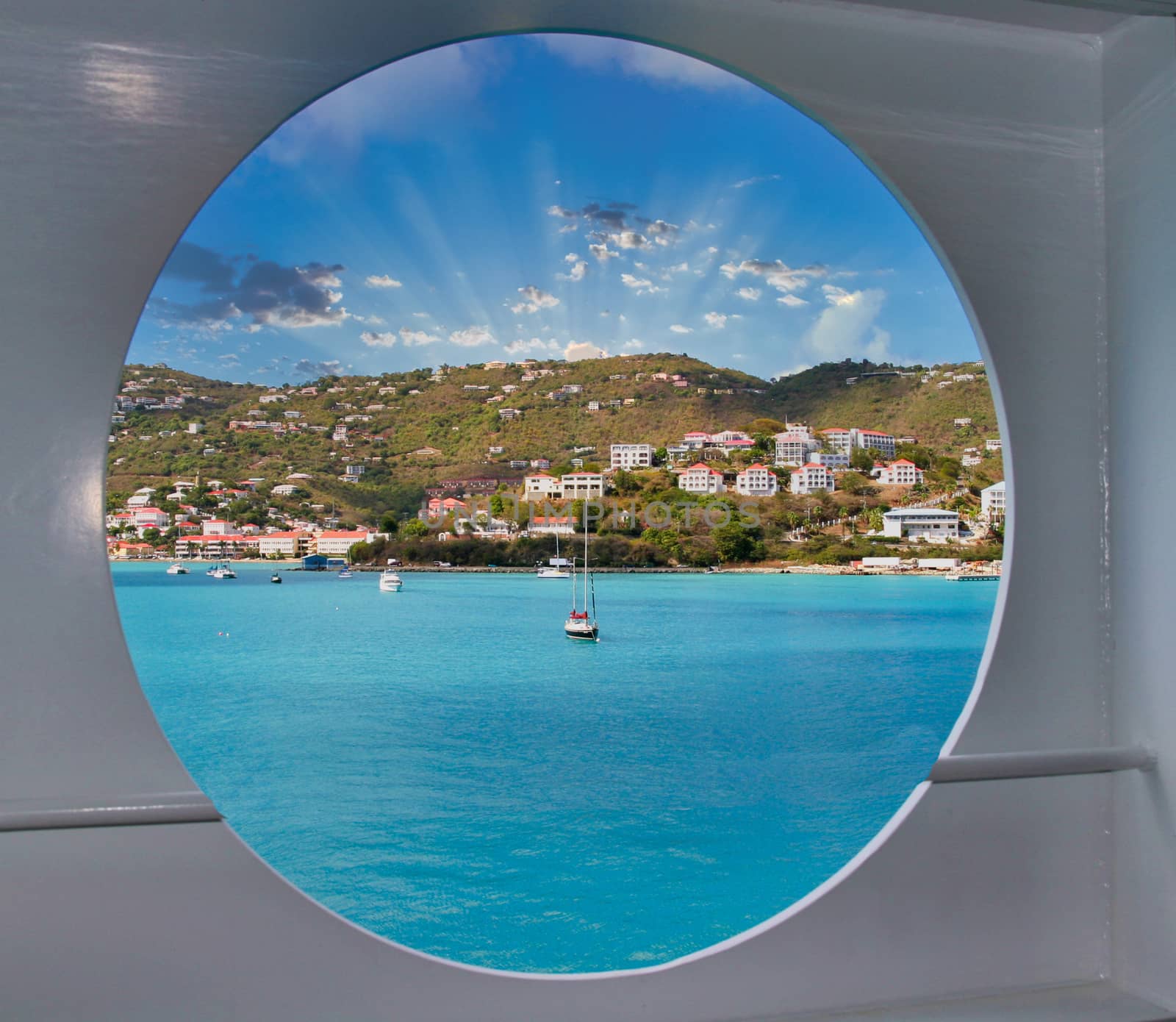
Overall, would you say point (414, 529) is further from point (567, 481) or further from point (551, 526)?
point (567, 481)

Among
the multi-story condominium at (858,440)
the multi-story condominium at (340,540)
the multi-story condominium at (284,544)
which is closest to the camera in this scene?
the multi-story condominium at (858,440)

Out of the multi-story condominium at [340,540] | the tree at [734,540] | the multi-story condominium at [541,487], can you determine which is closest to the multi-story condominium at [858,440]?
the tree at [734,540]

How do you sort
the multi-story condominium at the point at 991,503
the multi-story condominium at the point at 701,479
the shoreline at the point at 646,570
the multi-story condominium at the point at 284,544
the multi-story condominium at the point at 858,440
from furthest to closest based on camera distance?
1. the multi-story condominium at the point at 284,544
2. the shoreline at the point at 646,570
3. the multi-story condominium at the point at 991,503
4. the multi-story condominium at the point at 858,440
5. the multi-story condominium at the point at 701,479

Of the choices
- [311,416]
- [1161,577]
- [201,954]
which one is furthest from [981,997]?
[311,416]

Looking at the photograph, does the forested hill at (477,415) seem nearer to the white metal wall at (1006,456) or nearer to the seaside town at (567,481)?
the seaside town at (567,481)

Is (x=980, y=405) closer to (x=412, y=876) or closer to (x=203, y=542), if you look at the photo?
(x=412, y=876)

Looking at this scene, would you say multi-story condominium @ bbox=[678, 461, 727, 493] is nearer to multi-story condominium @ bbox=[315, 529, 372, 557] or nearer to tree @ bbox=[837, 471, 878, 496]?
tree @ bbox=[837, 471, 878, 496]
